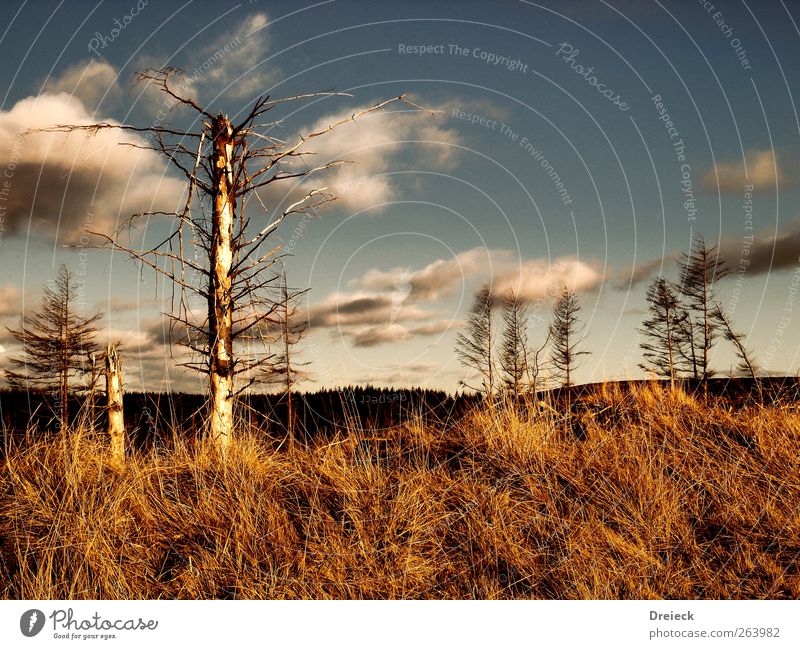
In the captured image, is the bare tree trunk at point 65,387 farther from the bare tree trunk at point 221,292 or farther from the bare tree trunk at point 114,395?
the bare tree trunk at point 221,292

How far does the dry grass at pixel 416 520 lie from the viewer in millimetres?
3910

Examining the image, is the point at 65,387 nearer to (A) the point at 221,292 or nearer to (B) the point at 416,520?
(A) the point at 221,292

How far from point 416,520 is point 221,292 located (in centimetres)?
307

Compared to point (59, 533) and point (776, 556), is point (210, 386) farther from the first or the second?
point (776, 556)

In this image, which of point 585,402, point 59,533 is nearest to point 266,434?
point 59,533

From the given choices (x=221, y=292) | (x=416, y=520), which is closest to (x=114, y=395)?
(x=221, y=292)

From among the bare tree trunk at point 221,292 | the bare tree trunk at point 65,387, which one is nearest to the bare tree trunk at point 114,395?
the bare tree trunk at point 65,387

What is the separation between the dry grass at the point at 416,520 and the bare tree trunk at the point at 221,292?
0.45 metres

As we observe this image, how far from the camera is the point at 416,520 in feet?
14.6

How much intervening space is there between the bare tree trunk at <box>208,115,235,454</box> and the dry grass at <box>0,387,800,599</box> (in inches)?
17.8

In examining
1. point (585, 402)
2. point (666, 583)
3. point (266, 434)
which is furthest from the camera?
point (585, 402)

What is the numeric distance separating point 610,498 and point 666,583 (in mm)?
915

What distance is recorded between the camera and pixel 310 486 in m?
5.06
